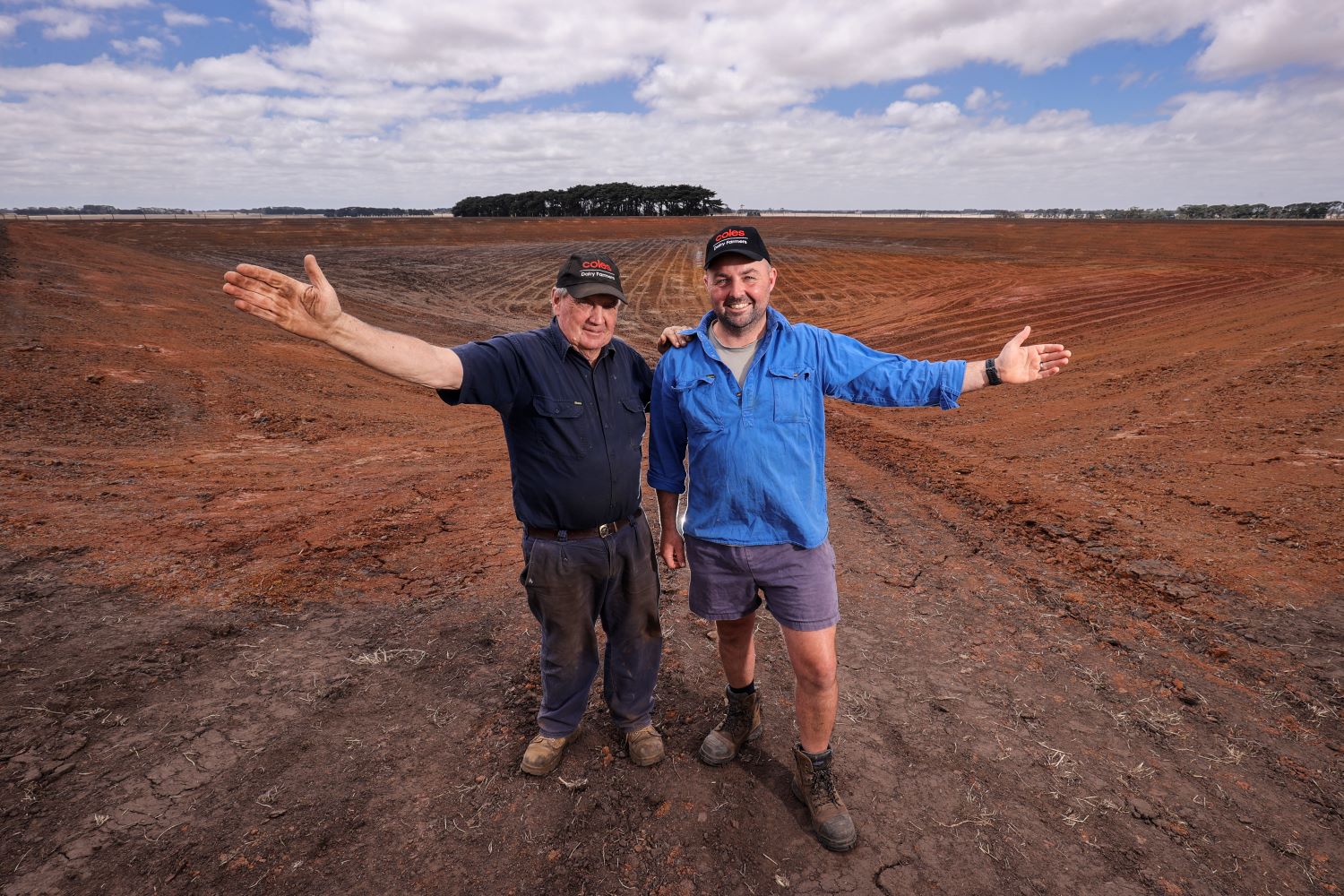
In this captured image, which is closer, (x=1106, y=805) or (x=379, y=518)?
(x=1106, y=805)

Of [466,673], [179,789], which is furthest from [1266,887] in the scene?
[179,789]

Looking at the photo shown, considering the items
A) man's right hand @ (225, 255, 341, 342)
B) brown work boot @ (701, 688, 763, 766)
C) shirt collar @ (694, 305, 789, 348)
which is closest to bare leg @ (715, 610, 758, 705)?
brown work boot @ (701, 688, 763, 766)

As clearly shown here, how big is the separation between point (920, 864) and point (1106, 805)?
94 cm

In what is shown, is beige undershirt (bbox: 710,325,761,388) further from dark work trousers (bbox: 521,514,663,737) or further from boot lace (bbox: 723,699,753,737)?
boot lace (bbox: 723,699,753,737)

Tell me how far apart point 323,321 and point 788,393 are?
1.69 meters

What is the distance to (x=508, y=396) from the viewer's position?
8.75ft

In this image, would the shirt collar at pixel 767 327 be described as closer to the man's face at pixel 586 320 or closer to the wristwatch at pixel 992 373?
the man's face at pixel 586 320

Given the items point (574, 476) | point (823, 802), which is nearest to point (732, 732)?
point (823, 802)

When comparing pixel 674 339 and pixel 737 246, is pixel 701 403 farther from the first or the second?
pixel 737 246

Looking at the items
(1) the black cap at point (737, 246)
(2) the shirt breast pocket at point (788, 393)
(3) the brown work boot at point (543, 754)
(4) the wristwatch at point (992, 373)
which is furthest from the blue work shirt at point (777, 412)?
(3) the brown work boot at point (543, 754)

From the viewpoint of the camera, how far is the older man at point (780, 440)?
8.63 ft

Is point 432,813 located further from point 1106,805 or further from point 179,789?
point 1106,805

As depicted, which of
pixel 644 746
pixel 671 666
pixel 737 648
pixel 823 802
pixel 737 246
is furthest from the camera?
pixel 671 666

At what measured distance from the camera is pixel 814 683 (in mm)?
2719
